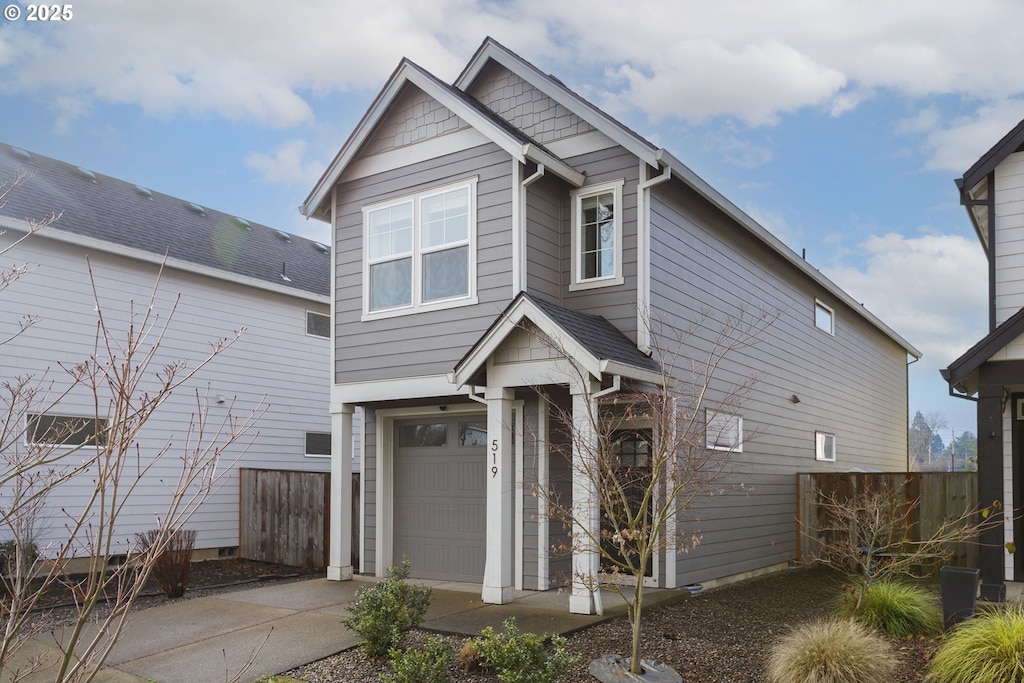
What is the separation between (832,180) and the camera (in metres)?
21.1

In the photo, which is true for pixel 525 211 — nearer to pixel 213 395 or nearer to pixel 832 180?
pixel 213 395

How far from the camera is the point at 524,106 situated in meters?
12.2

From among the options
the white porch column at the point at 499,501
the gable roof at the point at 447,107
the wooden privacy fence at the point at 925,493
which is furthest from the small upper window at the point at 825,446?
the white porch column at the point at 499,501

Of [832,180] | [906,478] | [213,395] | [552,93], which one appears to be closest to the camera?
[552,93]

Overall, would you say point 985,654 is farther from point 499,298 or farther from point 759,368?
point 759,368

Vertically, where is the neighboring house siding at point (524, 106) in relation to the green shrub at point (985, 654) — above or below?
above

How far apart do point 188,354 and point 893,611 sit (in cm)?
1218

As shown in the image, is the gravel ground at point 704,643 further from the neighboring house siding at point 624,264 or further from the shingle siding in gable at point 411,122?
the shingle siding in gable at point 411,122

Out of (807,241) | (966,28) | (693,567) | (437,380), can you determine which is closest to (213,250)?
(437,380)

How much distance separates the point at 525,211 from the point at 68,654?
844cm

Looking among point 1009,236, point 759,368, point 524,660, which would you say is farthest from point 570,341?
point 1009,236

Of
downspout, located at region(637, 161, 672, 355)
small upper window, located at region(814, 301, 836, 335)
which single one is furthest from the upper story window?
small upper window, located at region(814, 301, 836, 335)

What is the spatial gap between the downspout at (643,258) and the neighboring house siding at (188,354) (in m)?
5.76

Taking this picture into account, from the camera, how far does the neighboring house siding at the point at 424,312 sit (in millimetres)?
10930
